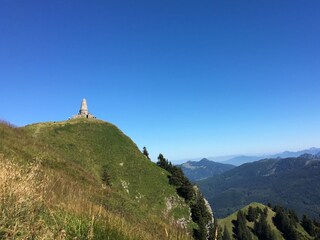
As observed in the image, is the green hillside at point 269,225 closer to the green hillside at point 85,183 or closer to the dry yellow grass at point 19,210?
the green hillside at point 85,183

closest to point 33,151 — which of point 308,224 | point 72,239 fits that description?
point 72,239

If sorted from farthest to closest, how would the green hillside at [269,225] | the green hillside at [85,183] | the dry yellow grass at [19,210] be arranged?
the green hillside at [269,225] → the green hillside at [85,183] → the dry yellow grass at [19,210]

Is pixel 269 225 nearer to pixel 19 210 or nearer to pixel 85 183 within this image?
pixel 85 183

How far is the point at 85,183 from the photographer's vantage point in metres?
16.9

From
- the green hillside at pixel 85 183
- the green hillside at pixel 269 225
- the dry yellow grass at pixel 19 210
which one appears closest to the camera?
the dry yellow grass at pixel 19 210

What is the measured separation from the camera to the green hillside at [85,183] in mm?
5816

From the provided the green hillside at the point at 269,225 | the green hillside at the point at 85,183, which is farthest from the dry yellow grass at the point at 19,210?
the green hillside at the point at 269,225

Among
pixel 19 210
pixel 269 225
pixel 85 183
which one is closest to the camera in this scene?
pixel 19 210

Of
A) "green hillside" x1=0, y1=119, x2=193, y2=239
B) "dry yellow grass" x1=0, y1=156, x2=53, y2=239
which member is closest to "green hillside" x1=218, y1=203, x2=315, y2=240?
"green hillside" x1=0, y1=119, x2=193, y2=239

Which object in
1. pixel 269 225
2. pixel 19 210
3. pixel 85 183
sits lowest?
pixel 269 225

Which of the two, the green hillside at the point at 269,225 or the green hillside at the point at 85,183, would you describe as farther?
the green hillside at the point at 269,225

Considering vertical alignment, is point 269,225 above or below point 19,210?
below

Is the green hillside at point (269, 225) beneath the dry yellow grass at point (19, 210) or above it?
beneath

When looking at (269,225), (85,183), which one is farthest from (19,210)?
(269,225)
